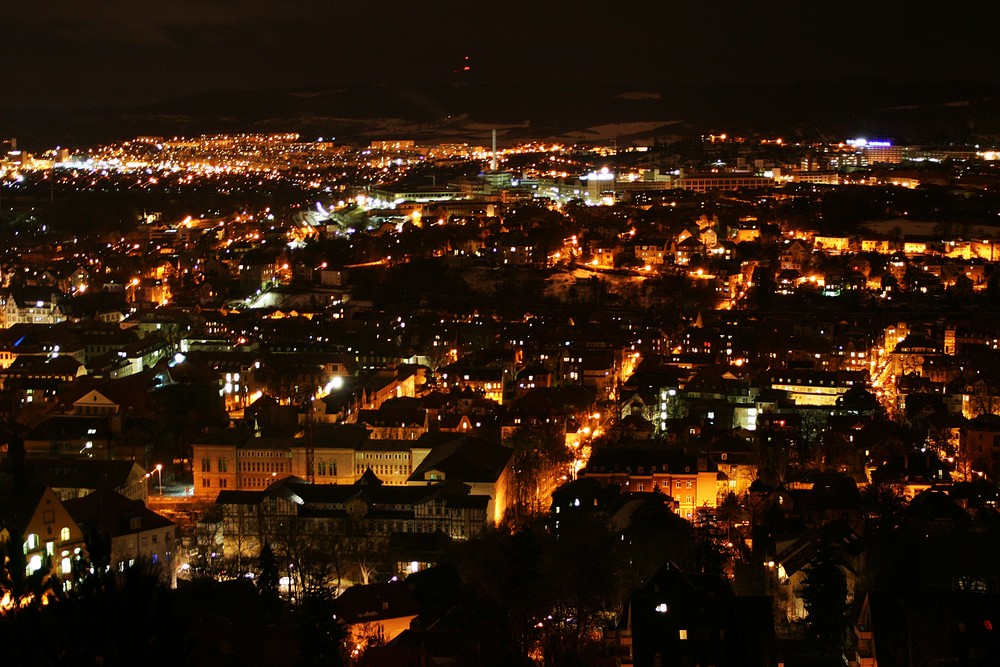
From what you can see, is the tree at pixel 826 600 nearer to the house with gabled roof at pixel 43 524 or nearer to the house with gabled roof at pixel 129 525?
the house with gabled roof at pixel 129 525

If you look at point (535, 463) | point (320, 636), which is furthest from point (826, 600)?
point (535, 463)

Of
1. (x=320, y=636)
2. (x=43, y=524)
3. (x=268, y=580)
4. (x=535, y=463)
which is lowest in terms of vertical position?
(x=535, y=463)

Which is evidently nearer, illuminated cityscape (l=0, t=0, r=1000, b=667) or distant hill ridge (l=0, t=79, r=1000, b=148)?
illuminated cityscape (l=0, t=0, r=1000, b=667)

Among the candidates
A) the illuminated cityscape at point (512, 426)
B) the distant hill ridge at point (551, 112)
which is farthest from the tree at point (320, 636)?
the distant hill ridge at point (551, 112)

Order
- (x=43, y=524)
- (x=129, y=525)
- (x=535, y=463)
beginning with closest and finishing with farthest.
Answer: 1. (x=43, y=524)
2. (x=129, y=525)
3. (x=535, y=463)

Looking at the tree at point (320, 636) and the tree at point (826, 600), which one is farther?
the tree at point (826, 600)

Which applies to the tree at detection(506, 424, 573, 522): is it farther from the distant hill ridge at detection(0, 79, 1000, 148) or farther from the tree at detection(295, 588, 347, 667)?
the distant hill ridge at detection(0, 79, 1000, 148)

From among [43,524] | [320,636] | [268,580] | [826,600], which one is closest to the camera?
[320,636]

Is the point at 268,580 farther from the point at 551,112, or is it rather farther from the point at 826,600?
the point at 551,112

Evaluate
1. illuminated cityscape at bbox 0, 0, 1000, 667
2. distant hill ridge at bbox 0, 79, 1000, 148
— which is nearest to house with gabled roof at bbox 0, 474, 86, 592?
illuminated cityscape at bbox 0, 0, 1000, 667
